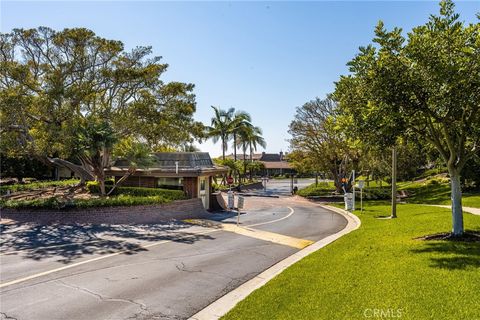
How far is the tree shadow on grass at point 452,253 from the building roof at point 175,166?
1654 cm

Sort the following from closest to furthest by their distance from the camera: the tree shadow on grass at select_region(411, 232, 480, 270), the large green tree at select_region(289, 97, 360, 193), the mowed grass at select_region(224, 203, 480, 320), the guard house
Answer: the mowed grass at select_region(224, 203, 480, 320)
the tree shadow on grass at select_region(411, 232, 480, 270)
the guard house
the large green tree at select_region(289, 97, 360, 193)

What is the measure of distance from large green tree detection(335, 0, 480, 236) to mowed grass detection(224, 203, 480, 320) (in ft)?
11.3

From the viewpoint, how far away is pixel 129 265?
38.2 ft

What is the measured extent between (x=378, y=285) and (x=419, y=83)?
22.3ft

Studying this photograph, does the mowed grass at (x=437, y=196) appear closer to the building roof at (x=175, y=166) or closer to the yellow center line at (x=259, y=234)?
the yellow center line at (x=259, y=234)

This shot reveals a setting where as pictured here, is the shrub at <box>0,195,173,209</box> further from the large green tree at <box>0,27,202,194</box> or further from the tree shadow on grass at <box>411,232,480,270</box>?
the tree shadow on grass at <box>411,232,480,270</box>

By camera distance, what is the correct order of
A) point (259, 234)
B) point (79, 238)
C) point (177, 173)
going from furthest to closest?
1. point (177, 173)
2. point (259, 234)
3. point (79, 238)

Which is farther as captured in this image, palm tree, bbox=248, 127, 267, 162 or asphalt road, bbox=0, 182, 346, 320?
palm tree, bbox=248, 127, 267, 162

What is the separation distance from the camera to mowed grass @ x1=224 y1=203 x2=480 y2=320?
272 inches

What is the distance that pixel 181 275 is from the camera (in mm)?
10656

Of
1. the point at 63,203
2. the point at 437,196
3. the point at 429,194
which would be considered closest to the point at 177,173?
the point at 63,203

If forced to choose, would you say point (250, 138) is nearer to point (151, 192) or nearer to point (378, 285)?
point (151, 192)

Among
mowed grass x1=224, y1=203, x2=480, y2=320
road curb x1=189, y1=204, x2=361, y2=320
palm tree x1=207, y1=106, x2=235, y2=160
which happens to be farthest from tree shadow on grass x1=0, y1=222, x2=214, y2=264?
palm tree x1=207, y1=106, x2=235, y2=160

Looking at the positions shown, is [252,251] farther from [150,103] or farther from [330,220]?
[150,103]
